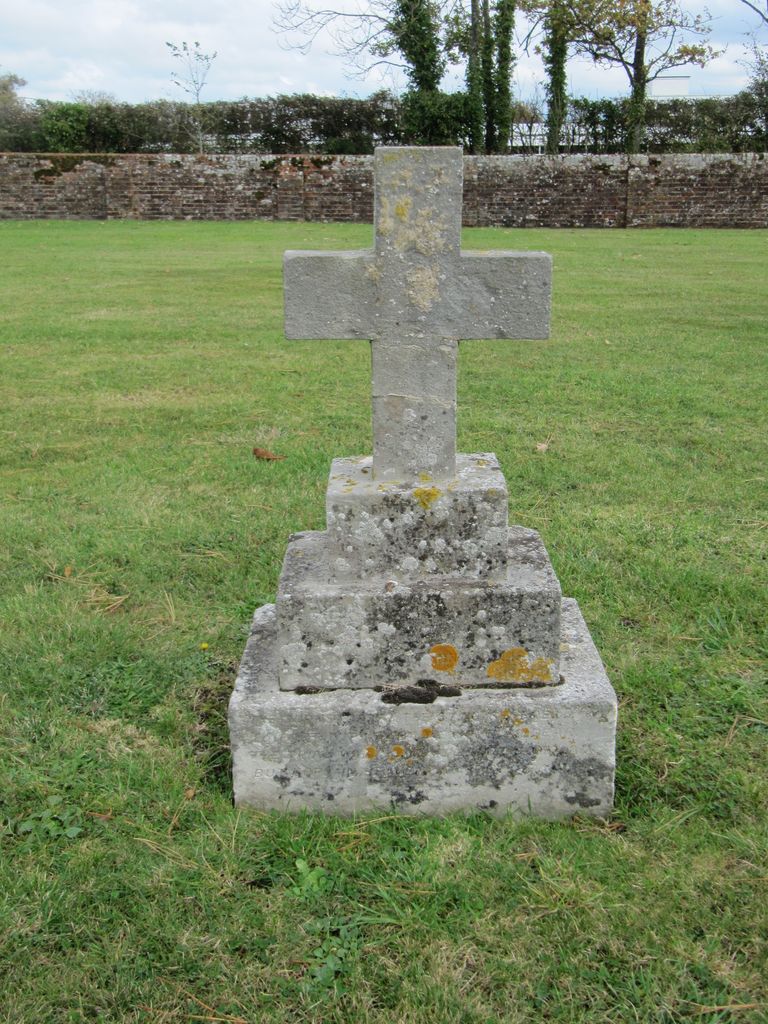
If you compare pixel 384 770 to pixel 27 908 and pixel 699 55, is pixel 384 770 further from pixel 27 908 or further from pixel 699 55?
pixel 699 55

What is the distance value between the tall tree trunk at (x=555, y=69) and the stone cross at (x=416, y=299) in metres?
27.1

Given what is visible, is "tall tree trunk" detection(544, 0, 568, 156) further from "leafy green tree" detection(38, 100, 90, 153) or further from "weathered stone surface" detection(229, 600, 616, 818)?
"weathered stone surface" detection(229, 600, 616, 818)

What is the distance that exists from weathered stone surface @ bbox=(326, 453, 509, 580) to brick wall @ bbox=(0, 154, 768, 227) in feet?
60.3

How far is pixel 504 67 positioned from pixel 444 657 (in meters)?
27.1

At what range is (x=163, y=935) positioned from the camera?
191cm

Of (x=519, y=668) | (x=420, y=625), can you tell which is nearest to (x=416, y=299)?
(x=420, y=625)

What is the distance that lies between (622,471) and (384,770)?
2743 millimetres

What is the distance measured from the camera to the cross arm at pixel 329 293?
7.71 ft

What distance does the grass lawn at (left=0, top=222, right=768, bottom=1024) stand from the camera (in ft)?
6.00

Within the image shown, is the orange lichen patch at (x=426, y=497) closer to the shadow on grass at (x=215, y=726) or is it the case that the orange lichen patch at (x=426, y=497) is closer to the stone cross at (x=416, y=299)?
the stone cross at (x=416, y=299)

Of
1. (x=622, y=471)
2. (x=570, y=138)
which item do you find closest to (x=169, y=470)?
(x=622, y=471)

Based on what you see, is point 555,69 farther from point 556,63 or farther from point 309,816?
point 309,816

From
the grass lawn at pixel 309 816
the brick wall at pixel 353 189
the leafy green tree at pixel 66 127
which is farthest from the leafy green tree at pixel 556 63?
the grass lawn at pixel 309 816

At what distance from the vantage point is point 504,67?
2614 centimetres
